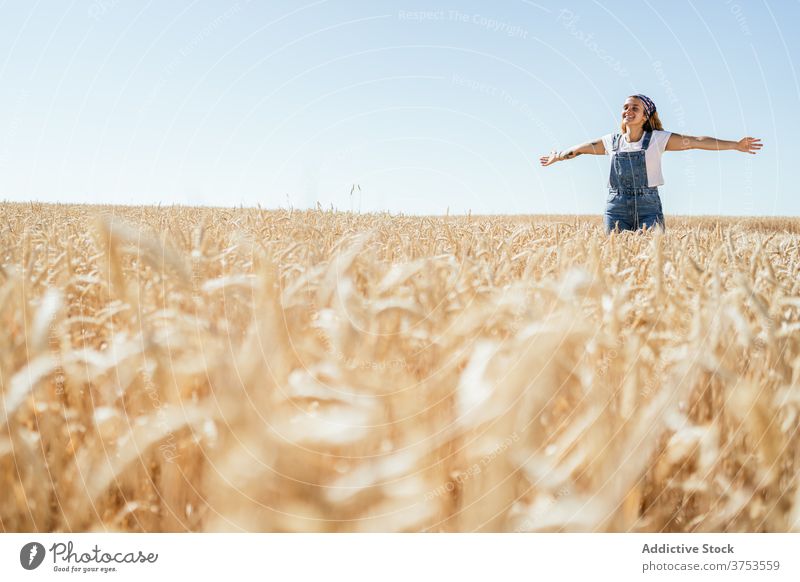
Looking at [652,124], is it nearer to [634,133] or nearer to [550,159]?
[634,133]

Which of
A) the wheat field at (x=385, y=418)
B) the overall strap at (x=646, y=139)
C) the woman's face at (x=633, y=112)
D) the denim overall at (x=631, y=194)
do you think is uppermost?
the woman's face at (x=633, y=112)

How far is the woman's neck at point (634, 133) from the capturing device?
17.6 feet

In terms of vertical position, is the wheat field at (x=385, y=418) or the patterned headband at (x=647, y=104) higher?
the patterned headband at (x=647, y=104)

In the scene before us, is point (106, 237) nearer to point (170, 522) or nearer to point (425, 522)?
point (170, 522)

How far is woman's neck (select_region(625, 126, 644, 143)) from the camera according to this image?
536cm

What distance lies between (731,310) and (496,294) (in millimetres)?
547

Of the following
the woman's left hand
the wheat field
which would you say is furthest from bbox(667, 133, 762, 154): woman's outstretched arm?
the wheat field

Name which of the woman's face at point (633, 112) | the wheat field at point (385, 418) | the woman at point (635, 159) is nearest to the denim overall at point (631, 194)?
the woman at point (635, 159)

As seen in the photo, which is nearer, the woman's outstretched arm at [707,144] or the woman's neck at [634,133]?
the woman's outstretched arm at [707,144]

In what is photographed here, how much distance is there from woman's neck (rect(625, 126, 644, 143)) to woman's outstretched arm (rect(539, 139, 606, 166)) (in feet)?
0.91

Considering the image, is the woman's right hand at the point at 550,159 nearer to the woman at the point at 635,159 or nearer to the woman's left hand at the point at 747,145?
the woman at the point at 635,159

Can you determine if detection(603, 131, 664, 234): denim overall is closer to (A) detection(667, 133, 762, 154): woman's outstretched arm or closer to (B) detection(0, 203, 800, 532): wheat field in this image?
(A) detection(667, 133, 762, 154): woman's outstretched arm

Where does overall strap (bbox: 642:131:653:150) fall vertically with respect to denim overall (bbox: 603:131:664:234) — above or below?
above
